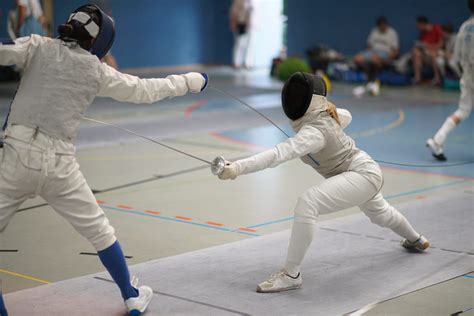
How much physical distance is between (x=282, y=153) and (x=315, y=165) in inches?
22.7

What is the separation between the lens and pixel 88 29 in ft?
12.4

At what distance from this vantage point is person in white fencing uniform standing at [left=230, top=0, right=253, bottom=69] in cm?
1958

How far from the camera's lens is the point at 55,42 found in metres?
3.76

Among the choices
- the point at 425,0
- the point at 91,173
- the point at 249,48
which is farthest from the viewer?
the point at 249,48

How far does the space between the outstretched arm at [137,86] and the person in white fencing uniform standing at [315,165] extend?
50cm

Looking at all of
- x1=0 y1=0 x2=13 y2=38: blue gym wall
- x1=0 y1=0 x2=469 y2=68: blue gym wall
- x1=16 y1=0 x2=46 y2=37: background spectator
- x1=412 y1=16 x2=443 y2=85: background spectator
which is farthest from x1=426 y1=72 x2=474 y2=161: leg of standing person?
x1=0 y1=0 x2=13 y2=38: blue gym wall

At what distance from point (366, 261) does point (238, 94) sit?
32.0ft

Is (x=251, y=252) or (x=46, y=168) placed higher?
(x=46, y=168)

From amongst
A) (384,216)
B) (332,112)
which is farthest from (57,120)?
(384,216)

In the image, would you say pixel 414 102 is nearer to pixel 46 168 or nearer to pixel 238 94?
pixel 238 94

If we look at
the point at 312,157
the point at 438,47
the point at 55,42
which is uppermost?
the point at 55,42

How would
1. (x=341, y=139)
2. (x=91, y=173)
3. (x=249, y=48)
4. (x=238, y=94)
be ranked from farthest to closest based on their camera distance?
1. (x=249, y=48)
2. (x=238, y=94)
3. (x=91, y=173)
4. (x=341, y=139)

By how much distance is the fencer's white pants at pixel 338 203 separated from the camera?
4270 millimetres

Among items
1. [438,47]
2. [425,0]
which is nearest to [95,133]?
[438,47]
